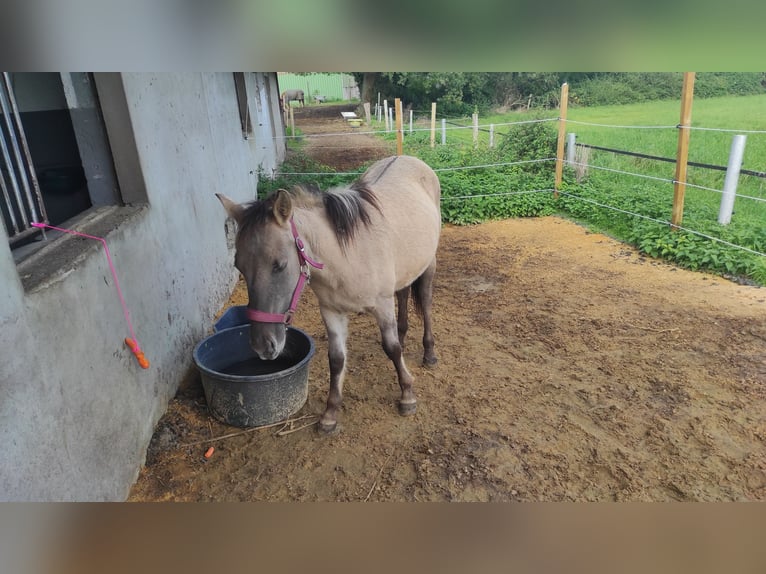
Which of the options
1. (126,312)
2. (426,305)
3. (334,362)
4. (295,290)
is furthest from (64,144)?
(426,305)

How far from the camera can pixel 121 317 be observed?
2572 millimetres

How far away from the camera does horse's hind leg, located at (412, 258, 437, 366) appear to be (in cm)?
363

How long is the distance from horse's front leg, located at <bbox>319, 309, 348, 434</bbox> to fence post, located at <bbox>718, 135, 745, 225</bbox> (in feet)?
15.4

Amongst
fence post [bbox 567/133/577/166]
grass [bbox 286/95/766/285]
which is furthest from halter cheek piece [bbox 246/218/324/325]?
fence post [bbox 567/133/577/166]

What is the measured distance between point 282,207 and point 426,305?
1779 mm

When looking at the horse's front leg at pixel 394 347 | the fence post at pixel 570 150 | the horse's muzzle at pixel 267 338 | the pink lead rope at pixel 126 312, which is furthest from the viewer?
the fence post at pixel 570 150

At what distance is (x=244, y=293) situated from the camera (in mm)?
4949

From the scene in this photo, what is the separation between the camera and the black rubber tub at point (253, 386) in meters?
2.87

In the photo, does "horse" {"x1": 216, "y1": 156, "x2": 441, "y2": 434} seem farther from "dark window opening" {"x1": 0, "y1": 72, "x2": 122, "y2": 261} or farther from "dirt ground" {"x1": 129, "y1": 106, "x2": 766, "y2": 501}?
"dark window opening" {"x1": 0, "y1": 72, "x2": 122, "y2": 261}

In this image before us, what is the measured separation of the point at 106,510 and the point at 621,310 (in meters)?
4.53

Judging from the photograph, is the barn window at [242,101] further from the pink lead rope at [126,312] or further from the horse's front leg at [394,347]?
the horse's front leg at [394,347]

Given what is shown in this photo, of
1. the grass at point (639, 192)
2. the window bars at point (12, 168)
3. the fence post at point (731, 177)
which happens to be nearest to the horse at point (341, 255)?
the window bars at point (12, 168)
